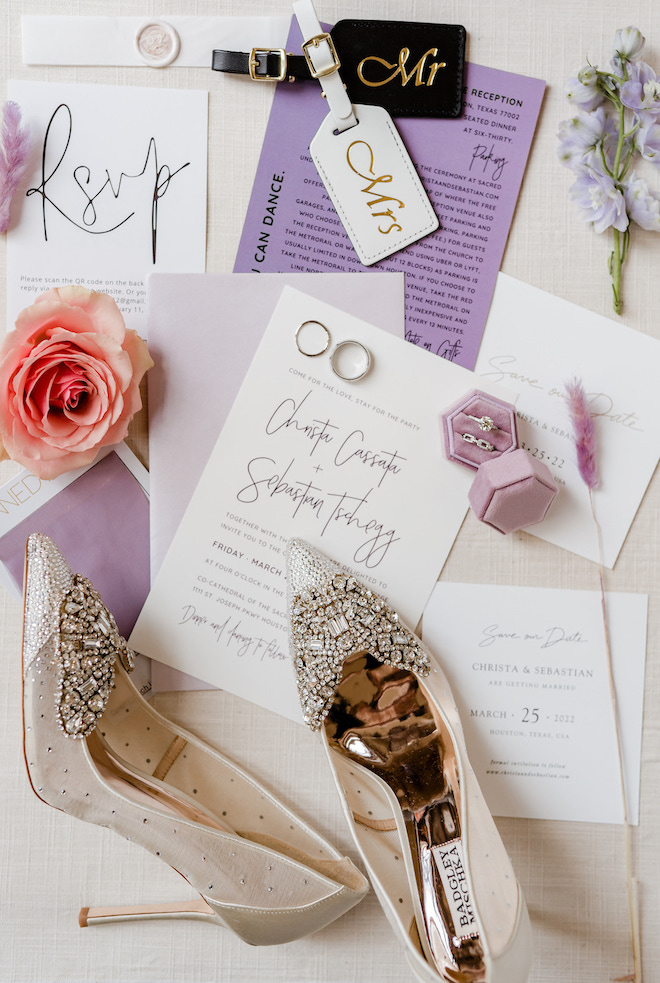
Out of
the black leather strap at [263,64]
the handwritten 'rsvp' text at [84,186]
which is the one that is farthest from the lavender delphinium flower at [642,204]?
the handwritten 'rsvp' text at [84,186]

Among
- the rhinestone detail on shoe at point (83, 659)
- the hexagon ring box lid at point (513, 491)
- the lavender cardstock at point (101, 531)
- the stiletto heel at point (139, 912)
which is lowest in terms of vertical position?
the stiletto heel at point (139, 912)

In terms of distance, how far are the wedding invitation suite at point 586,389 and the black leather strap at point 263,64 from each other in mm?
302

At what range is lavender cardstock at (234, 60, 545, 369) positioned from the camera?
69 cm

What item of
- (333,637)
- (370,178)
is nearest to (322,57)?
(370,178)

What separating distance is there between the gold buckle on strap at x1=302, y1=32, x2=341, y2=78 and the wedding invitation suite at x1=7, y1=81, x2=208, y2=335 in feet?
0.38

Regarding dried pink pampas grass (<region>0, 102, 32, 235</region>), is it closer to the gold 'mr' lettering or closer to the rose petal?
the rose petal

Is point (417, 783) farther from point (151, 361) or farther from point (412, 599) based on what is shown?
point (151, 361)

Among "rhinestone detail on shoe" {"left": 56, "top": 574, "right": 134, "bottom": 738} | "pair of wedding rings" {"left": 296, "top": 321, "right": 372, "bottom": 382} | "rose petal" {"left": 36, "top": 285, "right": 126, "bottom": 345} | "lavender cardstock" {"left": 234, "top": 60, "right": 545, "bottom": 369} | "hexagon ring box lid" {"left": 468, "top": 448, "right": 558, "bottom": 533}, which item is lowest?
"rhinestone detail on shoe" {"left": 56, "top": 574, "right": 134, "bottom": 738}

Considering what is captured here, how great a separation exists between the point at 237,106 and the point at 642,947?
1.01 meters

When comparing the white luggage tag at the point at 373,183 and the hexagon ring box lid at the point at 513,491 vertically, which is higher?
the white luggage tag at the point at 373,183

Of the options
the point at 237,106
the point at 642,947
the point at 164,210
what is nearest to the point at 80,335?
the point at 164,210

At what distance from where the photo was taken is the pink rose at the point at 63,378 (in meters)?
0.63
